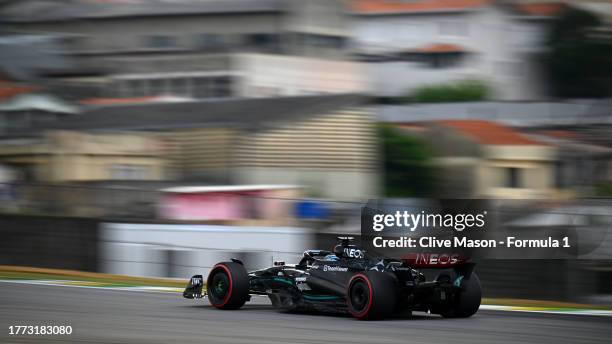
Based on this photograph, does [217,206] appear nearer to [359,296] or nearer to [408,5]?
[359,296]

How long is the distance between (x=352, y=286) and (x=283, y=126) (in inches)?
1462

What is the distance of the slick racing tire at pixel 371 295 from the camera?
12477mm

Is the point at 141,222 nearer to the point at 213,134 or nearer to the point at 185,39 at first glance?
the point at 213,134

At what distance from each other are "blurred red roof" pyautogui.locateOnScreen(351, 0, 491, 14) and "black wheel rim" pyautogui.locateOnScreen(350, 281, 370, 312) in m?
78.2

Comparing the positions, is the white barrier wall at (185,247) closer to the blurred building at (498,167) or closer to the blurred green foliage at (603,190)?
the blurred green foliage at (603,190)

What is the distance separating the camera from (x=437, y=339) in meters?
10.9

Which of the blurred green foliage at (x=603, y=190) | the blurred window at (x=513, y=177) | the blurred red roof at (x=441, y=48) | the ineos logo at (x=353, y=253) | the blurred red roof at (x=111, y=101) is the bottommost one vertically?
the ineos logo at (x=353, y=253)

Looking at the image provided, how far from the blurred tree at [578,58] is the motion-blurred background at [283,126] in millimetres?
166

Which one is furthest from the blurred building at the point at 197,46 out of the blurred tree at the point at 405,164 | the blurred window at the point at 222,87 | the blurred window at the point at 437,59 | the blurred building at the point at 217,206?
the blurred building at the point at 217,206

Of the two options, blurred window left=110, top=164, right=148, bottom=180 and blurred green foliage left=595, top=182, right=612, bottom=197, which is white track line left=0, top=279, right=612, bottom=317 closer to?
blurred window left=110, top=164, right=148, bottom=180

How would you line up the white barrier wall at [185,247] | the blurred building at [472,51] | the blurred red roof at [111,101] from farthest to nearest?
the blurred building at [472,51] < the blurred red roof at [111,101] < the white barrier wall at [185,247]

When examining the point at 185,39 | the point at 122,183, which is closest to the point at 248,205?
the point at 122,183

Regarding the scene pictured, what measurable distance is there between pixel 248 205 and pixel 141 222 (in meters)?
3.02

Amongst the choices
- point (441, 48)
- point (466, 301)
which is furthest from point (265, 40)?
point (466, 301)
